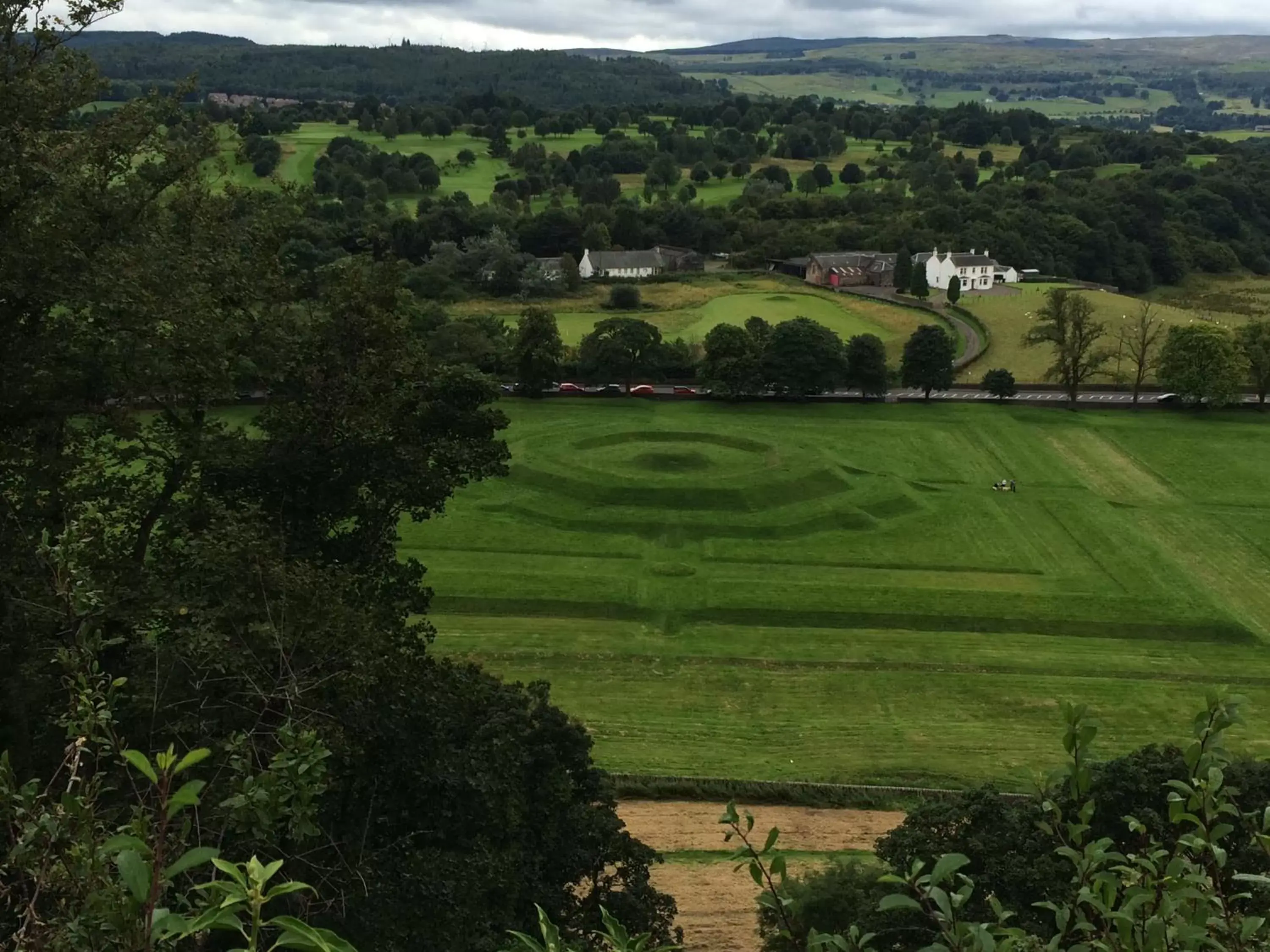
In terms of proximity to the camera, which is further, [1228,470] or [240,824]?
[1228,470]

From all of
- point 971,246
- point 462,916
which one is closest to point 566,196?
point 971,246

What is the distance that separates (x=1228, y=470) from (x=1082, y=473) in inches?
299

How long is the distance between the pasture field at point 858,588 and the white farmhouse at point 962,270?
40.2 meters

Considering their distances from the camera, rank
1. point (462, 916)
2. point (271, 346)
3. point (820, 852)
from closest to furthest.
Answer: point (462, 916) → point (271, 346) → point (820, 852)

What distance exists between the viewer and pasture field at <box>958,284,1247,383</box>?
72875 millimetres

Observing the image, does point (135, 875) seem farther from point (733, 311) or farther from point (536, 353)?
point (733, 311)

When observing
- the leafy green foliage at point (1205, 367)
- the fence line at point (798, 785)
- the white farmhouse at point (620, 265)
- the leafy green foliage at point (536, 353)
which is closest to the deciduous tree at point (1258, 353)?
the leafy green foliage at point (1205, 367)

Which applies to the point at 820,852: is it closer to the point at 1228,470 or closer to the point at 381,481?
the point at 381,481

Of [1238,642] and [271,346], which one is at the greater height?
[271,346]

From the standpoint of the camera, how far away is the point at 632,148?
492 feet

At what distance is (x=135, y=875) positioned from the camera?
4359 millimetres

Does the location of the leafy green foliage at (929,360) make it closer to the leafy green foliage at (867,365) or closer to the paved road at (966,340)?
the leafy green foliage at (867,365)

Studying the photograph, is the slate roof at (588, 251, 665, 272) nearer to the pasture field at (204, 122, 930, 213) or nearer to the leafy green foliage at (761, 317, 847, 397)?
the pasture field at (204, 122, 930, 213)

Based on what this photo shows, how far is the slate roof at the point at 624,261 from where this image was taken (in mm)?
103875
